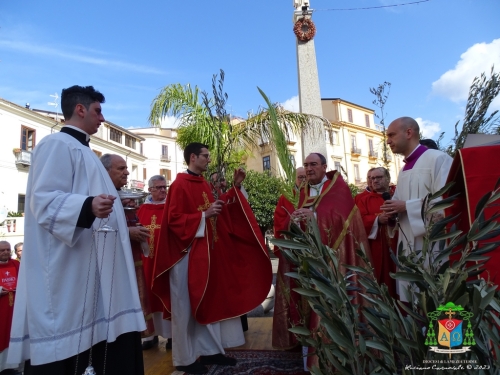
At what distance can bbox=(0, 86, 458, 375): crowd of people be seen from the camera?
6.87 feet

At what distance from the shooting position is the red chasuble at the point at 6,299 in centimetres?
497

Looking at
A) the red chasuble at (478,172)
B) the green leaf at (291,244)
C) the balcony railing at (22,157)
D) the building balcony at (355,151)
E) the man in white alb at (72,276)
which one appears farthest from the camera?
the building balcony at (355,151)

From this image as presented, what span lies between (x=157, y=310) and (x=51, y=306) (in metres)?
2.79

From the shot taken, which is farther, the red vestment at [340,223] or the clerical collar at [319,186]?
the clerical collar at [319,186]

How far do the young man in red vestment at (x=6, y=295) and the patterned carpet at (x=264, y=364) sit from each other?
293cm

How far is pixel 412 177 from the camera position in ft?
10.6

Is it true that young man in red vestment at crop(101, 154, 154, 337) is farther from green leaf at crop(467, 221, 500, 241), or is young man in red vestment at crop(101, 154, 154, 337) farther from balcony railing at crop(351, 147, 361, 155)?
balcony railing at crop(351, 147, 361, 155)

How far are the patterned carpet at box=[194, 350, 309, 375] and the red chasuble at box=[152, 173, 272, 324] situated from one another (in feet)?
1.54

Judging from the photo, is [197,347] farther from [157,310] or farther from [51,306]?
[51,306]

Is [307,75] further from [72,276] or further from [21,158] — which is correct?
[21,158]

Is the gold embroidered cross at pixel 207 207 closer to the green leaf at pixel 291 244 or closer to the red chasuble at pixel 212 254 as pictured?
the red chasuble at pixel 212 254

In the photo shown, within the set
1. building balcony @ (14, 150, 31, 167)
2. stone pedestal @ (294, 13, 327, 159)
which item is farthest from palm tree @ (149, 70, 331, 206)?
building balcony @ (14, 150, 31, 167)

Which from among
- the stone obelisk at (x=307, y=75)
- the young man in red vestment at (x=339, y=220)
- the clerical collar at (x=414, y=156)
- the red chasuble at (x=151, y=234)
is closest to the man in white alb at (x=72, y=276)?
the young man in red vestment at (x=339, y=220)

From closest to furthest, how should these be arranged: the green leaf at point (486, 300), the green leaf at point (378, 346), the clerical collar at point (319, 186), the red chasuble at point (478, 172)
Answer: the green leaf at point (486, 300) < the green leaf at point (378, 346) < the red chasuble at point (478, 172) < the clerical collar at point (319, 186)
